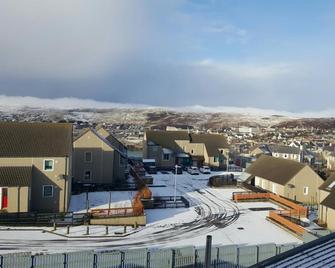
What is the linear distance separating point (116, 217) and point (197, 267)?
1112cm

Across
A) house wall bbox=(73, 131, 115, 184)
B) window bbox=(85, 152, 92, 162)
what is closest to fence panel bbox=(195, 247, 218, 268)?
house wall bbox=(73, 131, 115, 184)

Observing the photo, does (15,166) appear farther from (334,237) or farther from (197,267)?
(334,237)

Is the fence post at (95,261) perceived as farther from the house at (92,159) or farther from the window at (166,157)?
the window at (166,157)

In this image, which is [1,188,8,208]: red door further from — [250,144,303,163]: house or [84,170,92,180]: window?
[250,144,303,163]: house

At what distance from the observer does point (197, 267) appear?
2353 centimetres

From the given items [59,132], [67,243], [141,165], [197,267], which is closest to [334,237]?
[197,267]

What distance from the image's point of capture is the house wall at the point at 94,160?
156 feet

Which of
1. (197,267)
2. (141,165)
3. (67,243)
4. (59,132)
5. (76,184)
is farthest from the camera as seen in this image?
(141,165)

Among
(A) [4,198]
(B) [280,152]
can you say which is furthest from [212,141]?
(A) [4,198]

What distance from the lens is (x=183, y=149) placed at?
71.5 metres

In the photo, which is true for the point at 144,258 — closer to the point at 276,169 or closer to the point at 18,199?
the point at 18,199

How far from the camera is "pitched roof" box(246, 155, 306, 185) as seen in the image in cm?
4643

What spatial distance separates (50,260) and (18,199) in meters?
13.0

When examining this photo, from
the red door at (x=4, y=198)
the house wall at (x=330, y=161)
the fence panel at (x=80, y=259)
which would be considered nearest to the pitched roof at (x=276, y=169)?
the red door at (x=4, y=198)
